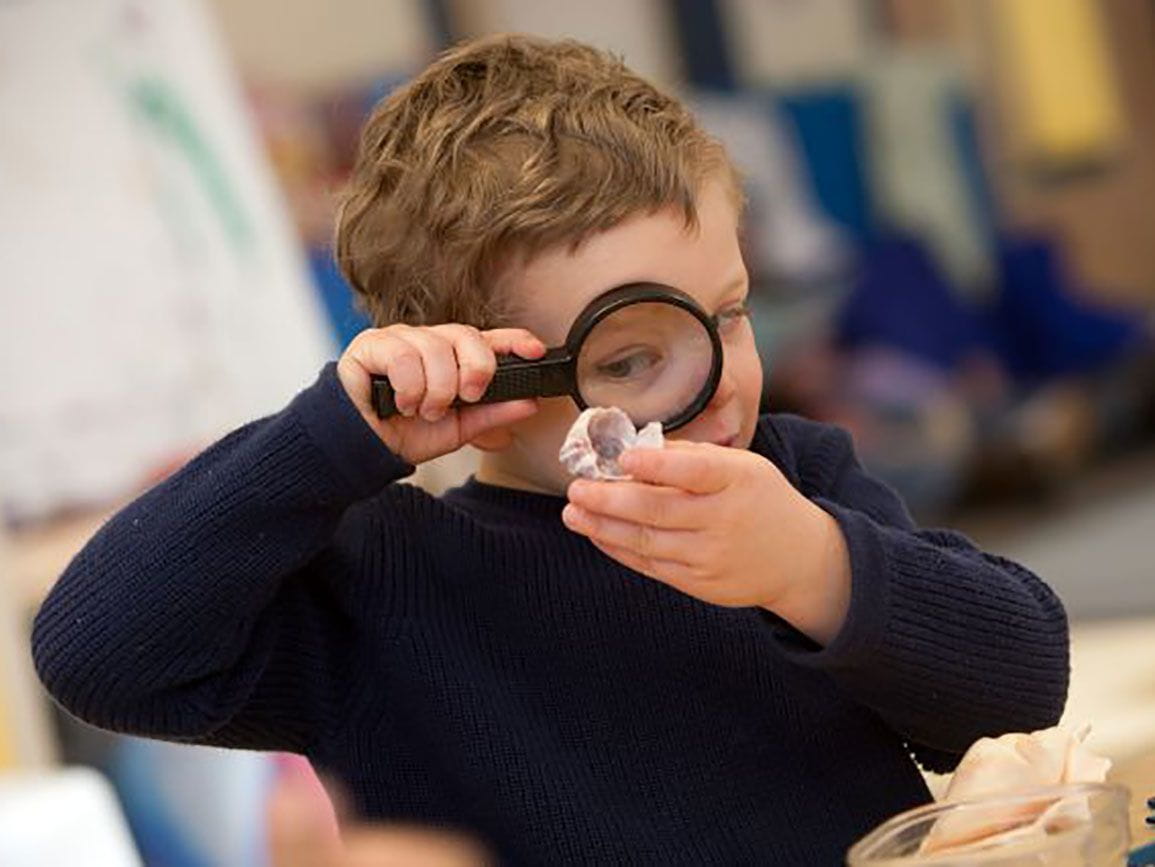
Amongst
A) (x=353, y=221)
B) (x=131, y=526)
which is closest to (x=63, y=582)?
(x=131, y=526)

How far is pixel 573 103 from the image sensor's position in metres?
1.05

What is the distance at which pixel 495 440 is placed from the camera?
1085mm

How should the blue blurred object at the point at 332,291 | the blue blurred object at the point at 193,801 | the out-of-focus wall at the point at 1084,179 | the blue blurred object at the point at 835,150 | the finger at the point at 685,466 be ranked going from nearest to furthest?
the finger at the point at 685,466, the blue blurred object at the point at 193,801, the blue blurred object at the point at 332,291, the out-of-focus wall at the point at 1084,179, the blue blurred object at the point at 835,150

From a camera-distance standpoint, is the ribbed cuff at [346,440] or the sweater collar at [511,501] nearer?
the ribbed cuff at [346,440]

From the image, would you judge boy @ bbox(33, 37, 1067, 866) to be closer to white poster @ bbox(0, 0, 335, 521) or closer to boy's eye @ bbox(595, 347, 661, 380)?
boy's eye @ bbox(595, 347, 661, 380)

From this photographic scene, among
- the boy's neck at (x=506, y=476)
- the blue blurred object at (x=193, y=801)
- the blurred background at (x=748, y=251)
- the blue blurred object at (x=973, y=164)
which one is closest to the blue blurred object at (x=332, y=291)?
the blurred background at (x=748, y=251)

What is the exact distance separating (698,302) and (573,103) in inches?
5.3


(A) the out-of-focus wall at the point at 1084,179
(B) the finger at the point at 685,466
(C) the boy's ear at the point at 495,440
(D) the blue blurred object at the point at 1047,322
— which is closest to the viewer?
(B) the finger at the point at 685,466

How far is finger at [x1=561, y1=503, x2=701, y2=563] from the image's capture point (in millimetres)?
862

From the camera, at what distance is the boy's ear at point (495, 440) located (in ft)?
3.52

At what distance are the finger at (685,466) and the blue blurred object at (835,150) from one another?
2994 millimetres

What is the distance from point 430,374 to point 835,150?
2.95 meters

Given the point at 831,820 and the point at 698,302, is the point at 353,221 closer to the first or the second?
the point at 698,302

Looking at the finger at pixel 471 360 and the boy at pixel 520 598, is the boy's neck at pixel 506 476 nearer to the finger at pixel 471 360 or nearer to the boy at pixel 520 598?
the boy at pixel 520 598
